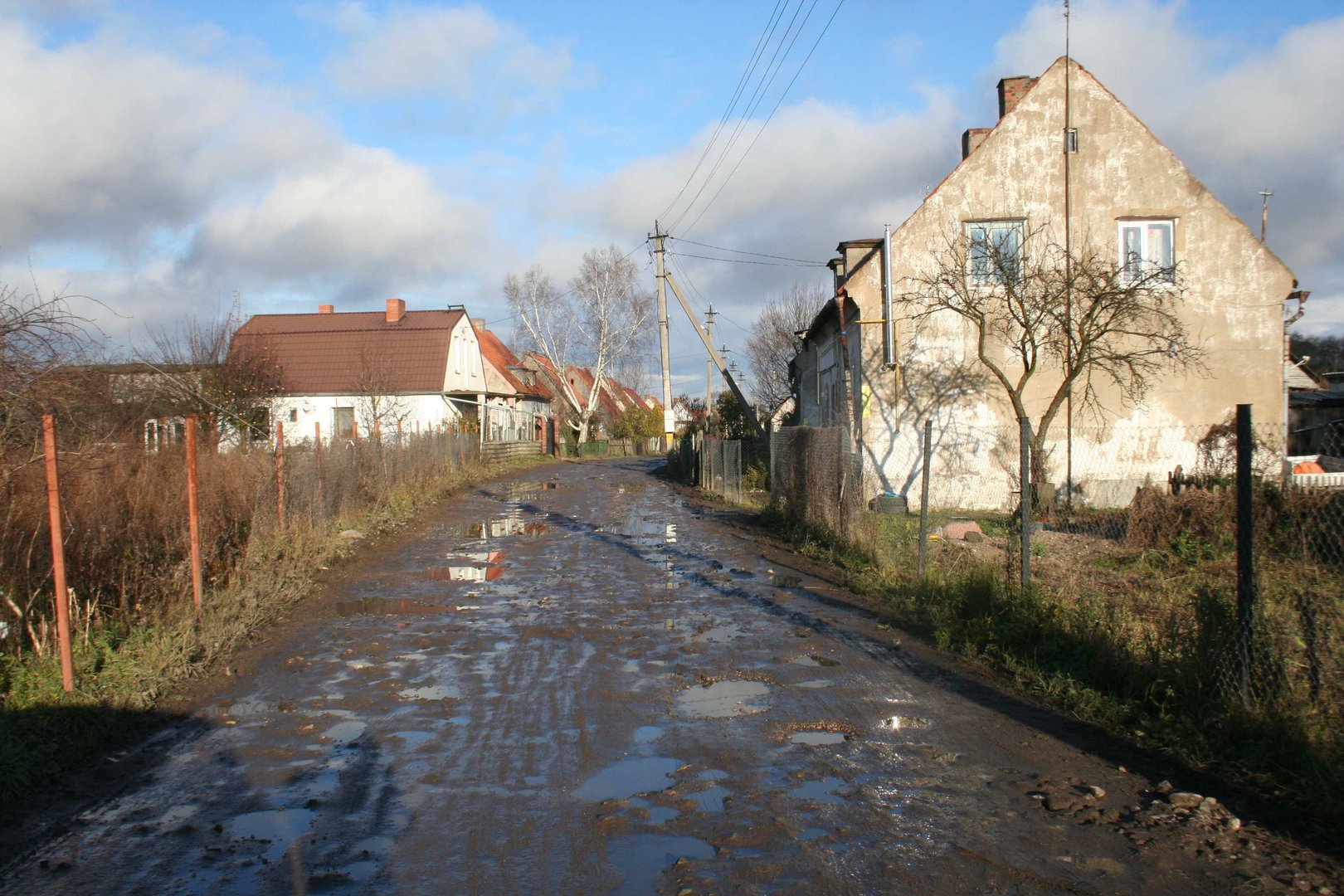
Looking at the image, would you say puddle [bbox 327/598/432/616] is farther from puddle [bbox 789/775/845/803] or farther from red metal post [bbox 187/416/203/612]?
puddle [bbox 789/775/845/803]

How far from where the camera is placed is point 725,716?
6602 mm

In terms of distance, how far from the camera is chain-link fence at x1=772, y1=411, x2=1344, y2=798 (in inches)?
223

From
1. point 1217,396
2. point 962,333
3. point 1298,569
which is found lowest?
point 1298,569

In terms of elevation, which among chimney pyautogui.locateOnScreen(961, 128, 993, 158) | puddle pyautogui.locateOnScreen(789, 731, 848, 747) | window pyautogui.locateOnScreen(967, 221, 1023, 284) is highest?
chimney pyautogui.locateOnScreen(961, 128, 993, 158)

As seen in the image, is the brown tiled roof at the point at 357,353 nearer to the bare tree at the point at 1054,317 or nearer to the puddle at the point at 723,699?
the bare tree at the point at 1054,317

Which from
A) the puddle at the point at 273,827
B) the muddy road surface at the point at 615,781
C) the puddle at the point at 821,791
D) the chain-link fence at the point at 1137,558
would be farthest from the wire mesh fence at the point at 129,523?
the chain-link fence at the point at 1137,558

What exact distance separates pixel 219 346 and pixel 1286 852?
20.6 metres

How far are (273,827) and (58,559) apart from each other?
9.28ft

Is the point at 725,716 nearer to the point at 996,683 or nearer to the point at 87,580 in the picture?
the point at 996,683

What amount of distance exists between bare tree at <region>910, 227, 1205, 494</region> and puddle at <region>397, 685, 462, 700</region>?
11883 millimetres

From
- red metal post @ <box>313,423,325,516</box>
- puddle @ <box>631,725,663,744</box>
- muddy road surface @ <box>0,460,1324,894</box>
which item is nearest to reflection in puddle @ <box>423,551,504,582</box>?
red metal post @ <box>313,423,325,516</box>

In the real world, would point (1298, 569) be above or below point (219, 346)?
below

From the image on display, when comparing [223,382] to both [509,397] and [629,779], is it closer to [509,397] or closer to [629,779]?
[629,779]

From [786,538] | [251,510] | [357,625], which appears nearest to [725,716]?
[357,625]
